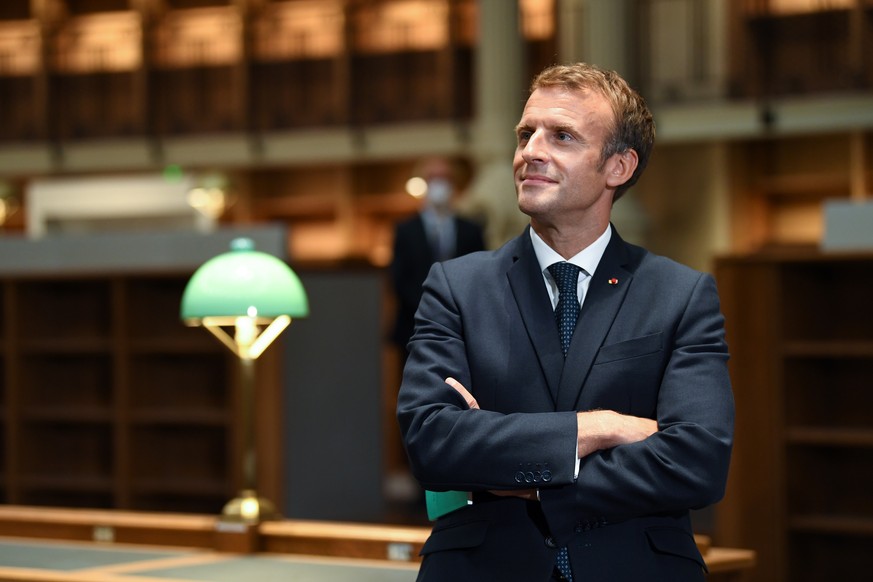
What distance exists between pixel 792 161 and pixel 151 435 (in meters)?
5.33

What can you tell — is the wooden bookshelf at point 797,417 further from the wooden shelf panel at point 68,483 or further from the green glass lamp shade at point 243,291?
the wooden shelf panel at point 68,483

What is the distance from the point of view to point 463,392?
214 cm

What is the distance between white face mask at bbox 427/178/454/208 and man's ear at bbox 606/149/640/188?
4119 mm

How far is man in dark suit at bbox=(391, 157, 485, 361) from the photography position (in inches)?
246

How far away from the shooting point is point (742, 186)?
32.3ft

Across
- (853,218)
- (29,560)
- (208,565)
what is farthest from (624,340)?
(853,218)

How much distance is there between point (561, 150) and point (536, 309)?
0.26 meters

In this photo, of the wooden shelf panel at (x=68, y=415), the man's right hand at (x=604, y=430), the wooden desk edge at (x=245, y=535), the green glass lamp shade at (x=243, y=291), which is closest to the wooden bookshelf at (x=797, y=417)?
the wooden desk edge at (x=245, y=535)

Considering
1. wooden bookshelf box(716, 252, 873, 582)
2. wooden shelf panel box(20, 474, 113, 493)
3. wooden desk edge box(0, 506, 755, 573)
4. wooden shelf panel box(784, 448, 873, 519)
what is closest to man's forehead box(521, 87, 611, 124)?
wooden desk edge box(0, 506, 755, 573)

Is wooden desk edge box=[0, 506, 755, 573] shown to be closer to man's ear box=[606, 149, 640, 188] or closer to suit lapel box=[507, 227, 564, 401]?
suit lapel box=[507, 227, 564, 401]

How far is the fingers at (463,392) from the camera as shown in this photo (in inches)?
84.1

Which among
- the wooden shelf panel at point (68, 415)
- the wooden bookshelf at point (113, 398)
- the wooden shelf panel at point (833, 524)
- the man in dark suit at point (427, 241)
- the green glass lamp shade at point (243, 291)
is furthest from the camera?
the wooden shelf panel at point (68, 415)

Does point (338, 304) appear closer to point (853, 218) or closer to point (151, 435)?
point (151, 435)

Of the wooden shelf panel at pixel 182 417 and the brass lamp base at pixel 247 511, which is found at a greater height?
the brass lamp base at pixel 247 511
